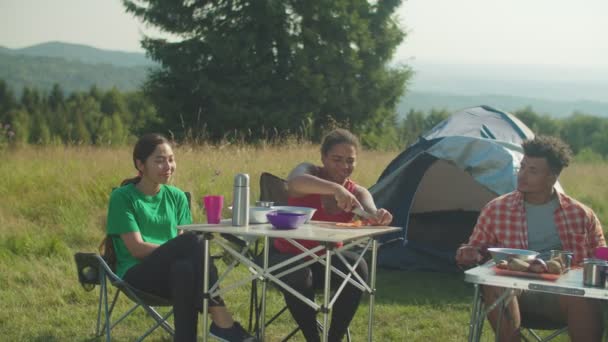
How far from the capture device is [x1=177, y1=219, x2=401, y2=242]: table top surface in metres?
2.79

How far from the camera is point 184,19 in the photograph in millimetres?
16297

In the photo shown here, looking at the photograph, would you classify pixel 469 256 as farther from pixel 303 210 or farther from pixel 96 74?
pixel 96 74

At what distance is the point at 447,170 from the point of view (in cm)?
669

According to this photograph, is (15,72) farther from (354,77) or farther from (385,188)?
(385,188)

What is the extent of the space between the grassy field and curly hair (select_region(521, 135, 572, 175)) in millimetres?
1162

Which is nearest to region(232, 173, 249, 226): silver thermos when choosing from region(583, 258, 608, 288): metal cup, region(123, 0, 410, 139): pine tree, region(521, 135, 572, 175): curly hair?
region(521, 135, 572, 175): curly hair

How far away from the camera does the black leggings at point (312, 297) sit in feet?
10.5

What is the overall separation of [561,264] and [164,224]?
5.75 feet

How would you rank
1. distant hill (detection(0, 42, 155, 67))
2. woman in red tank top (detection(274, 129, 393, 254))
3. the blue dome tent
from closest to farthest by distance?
woman in red tank top (detection(274, 129, 393, 254)) → the blue dome tent → distant hill (detection(0, 42, 155, 67))

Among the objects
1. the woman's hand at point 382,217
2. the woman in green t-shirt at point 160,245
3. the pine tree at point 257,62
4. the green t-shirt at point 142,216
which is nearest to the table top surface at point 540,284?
the woman's hand at point 382,217

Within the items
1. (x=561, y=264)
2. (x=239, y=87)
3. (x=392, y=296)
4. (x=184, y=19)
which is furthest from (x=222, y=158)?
(x=184, y=19)

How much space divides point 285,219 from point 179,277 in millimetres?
505

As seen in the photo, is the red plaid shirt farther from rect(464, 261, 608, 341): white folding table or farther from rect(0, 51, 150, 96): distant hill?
rect(0, 51, 150, 96): distant hill

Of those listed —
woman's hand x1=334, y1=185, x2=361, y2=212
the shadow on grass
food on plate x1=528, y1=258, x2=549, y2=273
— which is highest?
woman's hand x1=334, y1=185, x2=361, y2=212
